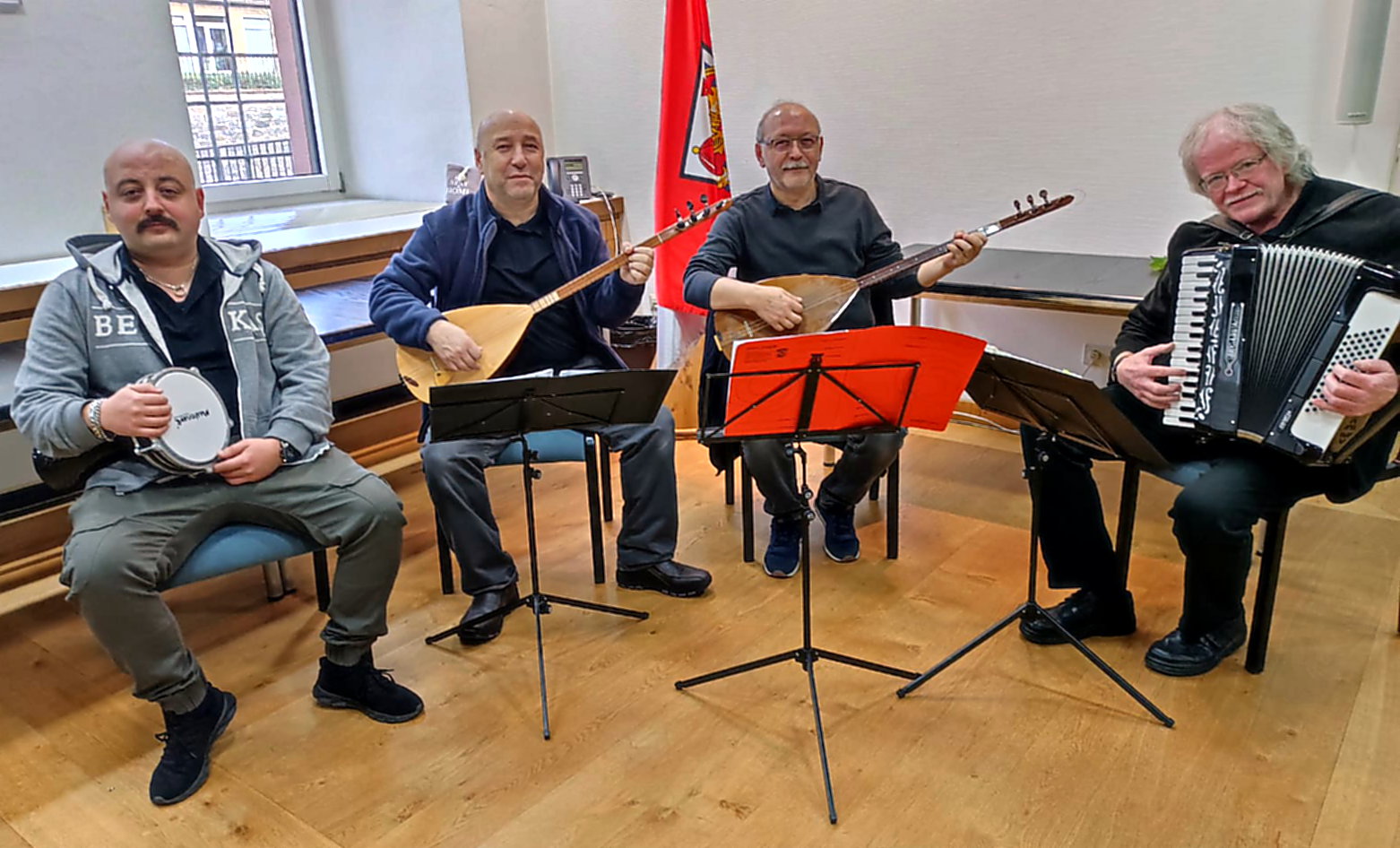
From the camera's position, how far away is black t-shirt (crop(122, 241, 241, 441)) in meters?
1.98

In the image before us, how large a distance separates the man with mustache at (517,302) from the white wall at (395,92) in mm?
1444

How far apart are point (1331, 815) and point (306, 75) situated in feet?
12.9

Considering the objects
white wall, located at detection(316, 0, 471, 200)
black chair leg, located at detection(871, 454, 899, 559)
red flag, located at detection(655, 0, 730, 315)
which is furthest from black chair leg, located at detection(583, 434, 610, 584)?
white wall, located at detection(316, 0, 471, 200)

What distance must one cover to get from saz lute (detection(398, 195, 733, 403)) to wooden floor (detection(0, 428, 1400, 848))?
55 cm

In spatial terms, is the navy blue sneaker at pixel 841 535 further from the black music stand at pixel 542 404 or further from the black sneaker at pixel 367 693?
the black sneaker at pixel 367 693

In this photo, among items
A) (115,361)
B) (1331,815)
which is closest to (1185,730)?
(1331,815)

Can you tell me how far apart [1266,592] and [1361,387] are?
493 millimetres

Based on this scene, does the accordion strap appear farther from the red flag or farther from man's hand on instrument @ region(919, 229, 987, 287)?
the red flag

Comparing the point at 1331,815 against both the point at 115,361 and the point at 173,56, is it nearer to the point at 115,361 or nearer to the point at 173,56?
the point at 115,361

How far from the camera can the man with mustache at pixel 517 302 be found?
2318 millimetres

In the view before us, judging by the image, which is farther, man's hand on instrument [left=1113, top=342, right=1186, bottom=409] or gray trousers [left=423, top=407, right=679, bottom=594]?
gray trousers [left=423, top=407, right=679, bottom=594]

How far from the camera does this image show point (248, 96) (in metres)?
3.78

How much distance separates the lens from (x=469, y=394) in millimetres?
1855

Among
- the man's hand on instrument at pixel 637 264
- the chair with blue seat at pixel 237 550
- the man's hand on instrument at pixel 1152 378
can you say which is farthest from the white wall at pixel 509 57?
the man's hand on instrument at pixel 1152 378
